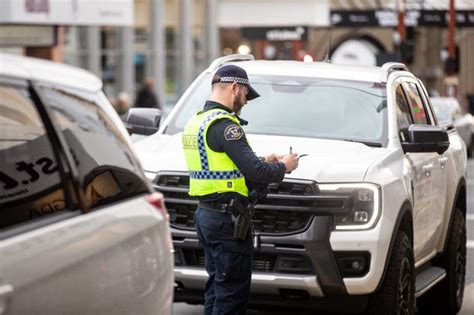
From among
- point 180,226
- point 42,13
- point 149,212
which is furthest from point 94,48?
point 149,212

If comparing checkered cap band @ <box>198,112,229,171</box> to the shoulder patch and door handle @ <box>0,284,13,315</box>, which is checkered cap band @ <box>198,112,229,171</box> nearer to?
the shoulder patch

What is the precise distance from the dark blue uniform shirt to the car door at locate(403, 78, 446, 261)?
6.77 feet

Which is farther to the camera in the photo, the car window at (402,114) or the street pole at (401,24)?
the street pole at (401,24)

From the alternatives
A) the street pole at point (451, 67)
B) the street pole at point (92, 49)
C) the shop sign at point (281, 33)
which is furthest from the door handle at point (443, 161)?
the street pole at point (451, 67)

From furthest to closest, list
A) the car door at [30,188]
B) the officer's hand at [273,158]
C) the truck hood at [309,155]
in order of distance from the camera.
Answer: the truck hood at [309,155] → the officer's hand at [273,158] → the car door at [30,188]

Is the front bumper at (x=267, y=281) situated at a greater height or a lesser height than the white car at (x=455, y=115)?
greater

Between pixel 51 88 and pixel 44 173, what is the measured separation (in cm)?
27

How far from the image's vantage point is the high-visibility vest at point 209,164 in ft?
25.3

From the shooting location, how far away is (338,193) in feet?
27.7

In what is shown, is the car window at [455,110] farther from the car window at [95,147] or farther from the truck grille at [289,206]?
the car window at [95,147]

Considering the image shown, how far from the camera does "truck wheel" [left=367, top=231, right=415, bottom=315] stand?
8.62m

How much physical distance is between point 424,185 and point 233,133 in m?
2.61

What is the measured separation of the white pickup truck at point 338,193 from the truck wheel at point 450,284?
1cm

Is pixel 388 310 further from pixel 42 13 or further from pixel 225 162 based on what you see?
pixel 42 13
